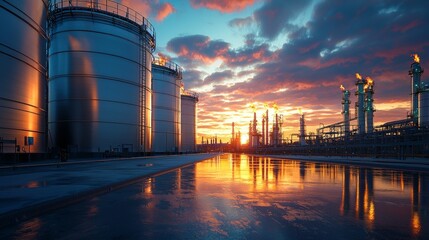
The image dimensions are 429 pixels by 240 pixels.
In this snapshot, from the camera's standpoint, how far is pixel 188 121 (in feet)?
244

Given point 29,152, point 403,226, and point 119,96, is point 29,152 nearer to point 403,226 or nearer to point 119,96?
point 119,96

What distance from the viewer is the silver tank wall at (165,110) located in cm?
5388

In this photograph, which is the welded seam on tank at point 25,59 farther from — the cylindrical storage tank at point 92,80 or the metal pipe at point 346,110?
the metal pipe at point 346,110

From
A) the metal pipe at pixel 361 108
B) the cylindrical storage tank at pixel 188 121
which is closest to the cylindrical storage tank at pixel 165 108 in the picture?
the cylindrical storage tank at pixel 188 121

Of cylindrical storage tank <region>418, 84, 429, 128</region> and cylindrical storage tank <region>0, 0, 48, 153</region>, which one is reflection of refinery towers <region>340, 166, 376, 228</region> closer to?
cylindrical storage tank <region>0, 0, 48, 153</region>

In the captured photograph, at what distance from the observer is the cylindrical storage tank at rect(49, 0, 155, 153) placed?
104 feet

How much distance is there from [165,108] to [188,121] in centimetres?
1914

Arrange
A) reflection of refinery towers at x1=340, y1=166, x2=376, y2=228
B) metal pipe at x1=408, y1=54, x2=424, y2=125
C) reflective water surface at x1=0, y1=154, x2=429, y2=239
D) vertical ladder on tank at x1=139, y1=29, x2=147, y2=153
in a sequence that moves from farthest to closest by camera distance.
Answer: metal pipe at x1=408, y1=54, x2=424, y2=125, vertical ladder on tank at x1=139, y1=29, x2=147, y2=153, reflection of refinery towers at x1=340, y1=166, x2=376, y2=228, reflective water surface at x1=0, y1=154, x2=429, y2=239

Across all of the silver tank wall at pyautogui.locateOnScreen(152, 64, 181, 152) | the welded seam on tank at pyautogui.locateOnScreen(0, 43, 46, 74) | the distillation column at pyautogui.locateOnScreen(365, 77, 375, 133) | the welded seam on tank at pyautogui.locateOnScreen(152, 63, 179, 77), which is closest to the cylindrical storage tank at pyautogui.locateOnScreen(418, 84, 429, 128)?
the distillation column at pyautogui.locateOnScreen(365, 77, 375, 133)

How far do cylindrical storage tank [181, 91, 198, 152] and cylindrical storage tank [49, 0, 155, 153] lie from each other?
36.3 meters

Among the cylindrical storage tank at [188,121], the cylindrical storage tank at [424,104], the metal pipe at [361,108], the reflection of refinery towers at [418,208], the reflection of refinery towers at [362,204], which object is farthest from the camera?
the cylindrical storage tank at [188,121]

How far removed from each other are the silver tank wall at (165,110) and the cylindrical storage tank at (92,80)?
17.8m

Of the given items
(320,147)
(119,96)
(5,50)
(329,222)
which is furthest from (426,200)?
(320,147)

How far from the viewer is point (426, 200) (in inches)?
348
